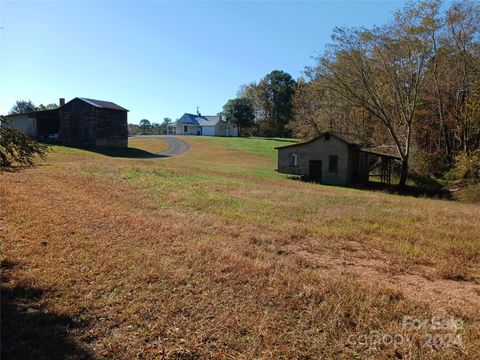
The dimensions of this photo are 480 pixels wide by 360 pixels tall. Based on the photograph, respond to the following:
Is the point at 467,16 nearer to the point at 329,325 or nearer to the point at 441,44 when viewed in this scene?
the point at 441,44

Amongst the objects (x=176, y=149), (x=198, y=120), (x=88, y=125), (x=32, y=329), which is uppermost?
(x=198, y=120)

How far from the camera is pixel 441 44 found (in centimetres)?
2611

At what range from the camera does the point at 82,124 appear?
39562 mm

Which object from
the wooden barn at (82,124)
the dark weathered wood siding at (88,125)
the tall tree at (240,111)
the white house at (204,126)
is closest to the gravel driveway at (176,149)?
the wooden barn at (82,124)

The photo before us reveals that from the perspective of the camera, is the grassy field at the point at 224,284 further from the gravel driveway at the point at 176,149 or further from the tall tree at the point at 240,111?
the tall tree at the point at 240,111

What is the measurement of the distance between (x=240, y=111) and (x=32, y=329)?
233ft

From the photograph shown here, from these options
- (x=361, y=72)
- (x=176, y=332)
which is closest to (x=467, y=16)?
(x=361, y=72)

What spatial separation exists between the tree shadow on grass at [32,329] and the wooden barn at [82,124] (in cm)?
3805

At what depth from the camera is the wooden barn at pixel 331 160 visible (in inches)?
1122

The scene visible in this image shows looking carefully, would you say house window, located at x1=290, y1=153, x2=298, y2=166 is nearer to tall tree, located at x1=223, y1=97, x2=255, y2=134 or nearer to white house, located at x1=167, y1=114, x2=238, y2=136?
tall tree, located at x1=223, y1=97, x2=255, y2=134

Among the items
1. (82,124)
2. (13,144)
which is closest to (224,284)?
(13,144)

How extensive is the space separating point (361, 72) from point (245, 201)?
19731 millimetres

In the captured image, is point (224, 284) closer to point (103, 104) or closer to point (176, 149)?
point (103, 104)

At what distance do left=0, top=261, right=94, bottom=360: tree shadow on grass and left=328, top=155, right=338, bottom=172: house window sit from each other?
88.9 feet
